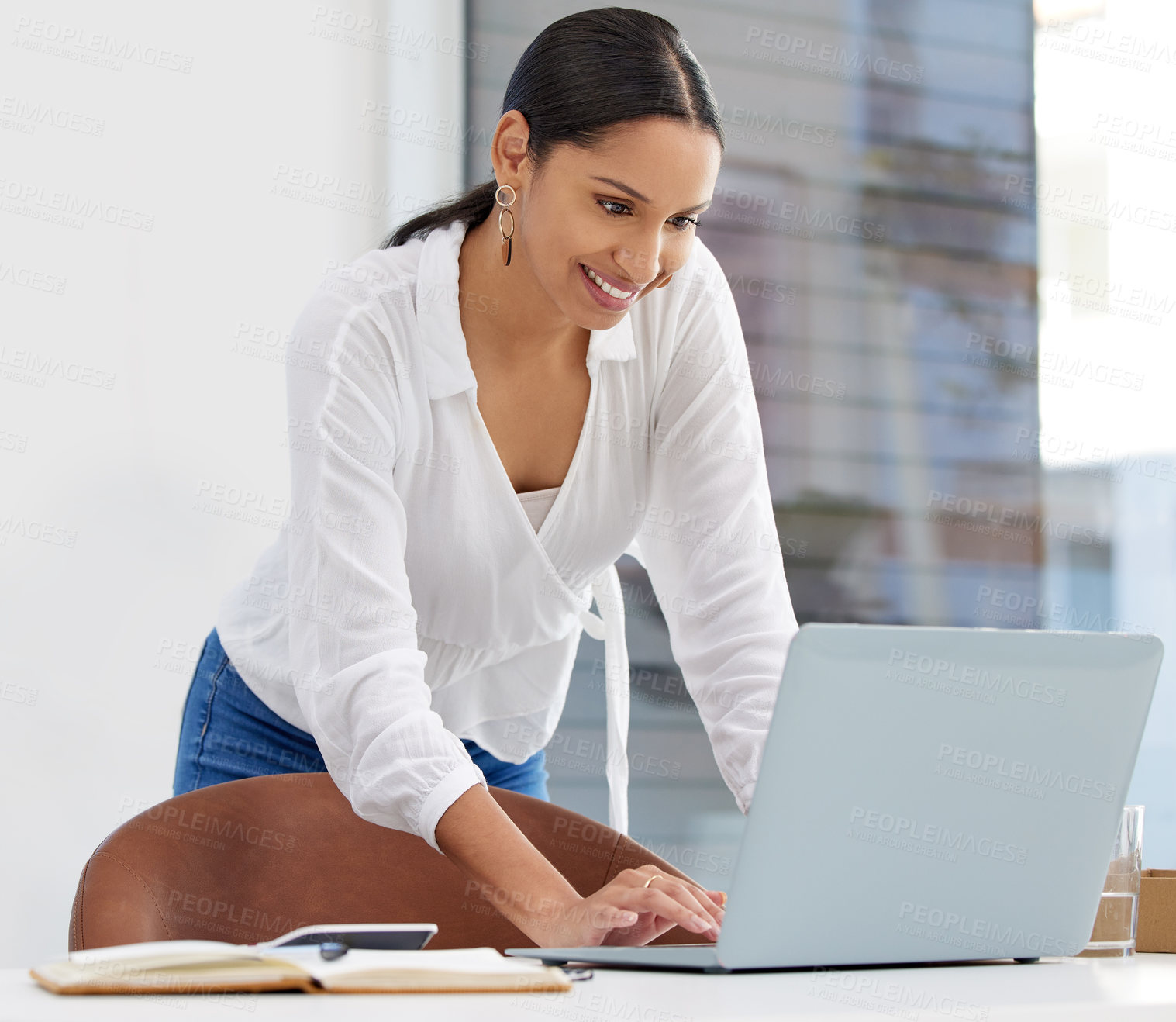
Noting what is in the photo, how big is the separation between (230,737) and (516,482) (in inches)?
18.7

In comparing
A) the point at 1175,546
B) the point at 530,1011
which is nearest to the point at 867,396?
the point at 1175,546

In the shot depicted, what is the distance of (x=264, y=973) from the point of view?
60 centimetres

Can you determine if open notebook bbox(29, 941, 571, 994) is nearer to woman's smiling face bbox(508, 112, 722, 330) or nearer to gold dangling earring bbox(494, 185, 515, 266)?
woman's smiling face bbox(508, 112, 722, 330)

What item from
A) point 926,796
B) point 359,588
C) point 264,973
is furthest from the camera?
point 359,588

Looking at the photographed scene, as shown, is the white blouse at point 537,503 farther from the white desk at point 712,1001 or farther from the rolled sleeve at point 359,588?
the white desk at point 712,1001

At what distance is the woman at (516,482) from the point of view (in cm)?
112

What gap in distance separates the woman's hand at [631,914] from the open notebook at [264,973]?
22 centimetres

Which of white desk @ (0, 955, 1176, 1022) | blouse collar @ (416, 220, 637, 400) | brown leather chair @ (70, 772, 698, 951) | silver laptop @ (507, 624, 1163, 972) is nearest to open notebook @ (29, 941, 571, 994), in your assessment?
white desk @ (0, 955, 1176, 1022)

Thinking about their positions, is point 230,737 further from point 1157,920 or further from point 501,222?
point 1157,920

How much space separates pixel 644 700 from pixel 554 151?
1.39 metres

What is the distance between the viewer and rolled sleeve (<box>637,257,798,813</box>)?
124cm

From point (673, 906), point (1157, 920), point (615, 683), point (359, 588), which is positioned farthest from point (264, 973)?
point (615, 683)

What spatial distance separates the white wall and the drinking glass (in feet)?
5.23

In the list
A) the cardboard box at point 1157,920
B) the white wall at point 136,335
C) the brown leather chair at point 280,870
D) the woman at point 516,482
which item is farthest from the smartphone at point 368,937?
the white wall at point 136,335
